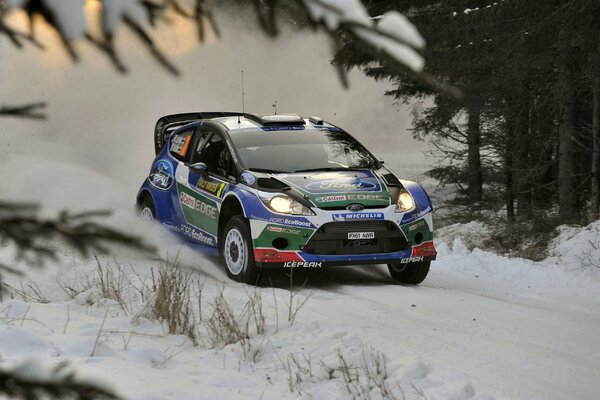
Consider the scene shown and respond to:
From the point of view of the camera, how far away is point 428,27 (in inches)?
719

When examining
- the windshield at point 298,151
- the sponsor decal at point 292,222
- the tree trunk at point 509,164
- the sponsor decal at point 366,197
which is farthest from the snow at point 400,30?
the tree trunk at point 509,164

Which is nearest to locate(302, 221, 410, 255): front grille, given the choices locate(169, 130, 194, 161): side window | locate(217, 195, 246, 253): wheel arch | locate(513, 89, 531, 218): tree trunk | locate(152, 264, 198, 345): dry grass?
locate(217, 195, 246, 253): wheel arch

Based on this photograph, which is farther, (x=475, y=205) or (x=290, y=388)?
(x=475, y=205)

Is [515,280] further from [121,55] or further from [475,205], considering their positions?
[475,205]

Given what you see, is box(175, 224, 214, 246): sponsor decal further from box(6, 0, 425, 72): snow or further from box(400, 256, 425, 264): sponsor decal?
box(6, 0, 425, 72): snow

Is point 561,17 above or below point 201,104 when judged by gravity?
below

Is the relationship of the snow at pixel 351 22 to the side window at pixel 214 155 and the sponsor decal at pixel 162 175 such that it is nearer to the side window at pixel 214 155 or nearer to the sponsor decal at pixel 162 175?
the side window at pixel 214 155

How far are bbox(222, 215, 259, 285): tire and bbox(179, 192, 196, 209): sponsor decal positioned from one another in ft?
3.24

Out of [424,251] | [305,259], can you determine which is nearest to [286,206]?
[305,259]

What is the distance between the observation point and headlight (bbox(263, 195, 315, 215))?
29.1ft

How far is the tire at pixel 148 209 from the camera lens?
37.1ft

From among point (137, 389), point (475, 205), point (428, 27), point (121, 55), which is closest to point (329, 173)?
point (137, 389)

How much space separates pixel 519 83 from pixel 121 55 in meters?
14.9

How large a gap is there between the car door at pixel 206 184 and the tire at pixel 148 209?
2.66 feet
